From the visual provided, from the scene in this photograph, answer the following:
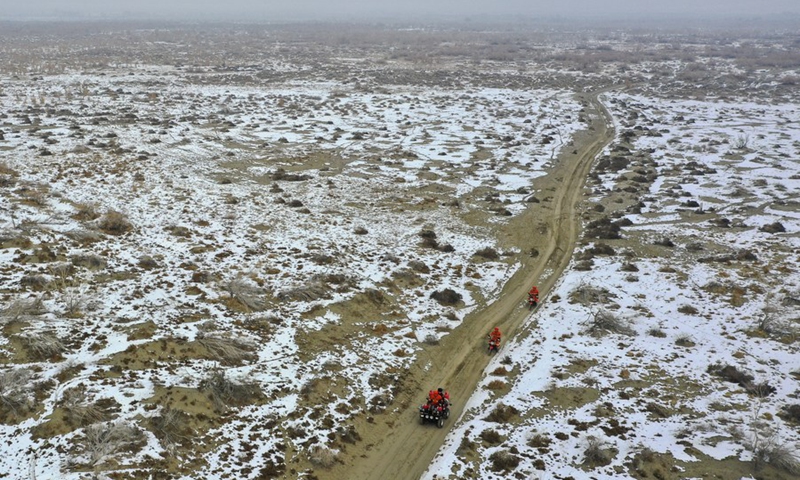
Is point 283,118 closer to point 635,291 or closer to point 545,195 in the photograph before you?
point 545,195

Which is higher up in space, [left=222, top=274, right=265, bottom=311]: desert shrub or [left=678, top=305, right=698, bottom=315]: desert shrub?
[left=222, top=274, right=265, bottom=311]: desert shrub

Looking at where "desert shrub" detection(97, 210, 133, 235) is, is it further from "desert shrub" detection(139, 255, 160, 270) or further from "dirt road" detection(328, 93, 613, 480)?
"dirt road" detection(328, 93, 613, 480)

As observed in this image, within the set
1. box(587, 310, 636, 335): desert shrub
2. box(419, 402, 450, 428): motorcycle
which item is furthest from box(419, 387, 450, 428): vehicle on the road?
box(587, 310, 636, 335): desert shrub

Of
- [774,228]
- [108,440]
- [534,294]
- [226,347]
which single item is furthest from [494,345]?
[774,228]

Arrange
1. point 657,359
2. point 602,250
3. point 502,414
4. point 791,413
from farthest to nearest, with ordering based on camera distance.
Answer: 1. point 602,250
2. point 657,359
3. point 502,414
4. point 791,413

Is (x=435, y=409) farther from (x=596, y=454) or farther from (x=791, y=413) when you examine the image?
(x=791, y=413)

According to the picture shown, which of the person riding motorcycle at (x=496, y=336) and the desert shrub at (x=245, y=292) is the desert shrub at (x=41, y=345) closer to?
the desert shrub at (x=245, y=292)
